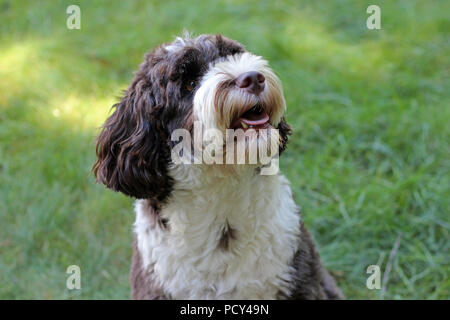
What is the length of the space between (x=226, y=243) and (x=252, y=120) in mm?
598

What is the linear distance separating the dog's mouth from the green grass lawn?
946 millimetres

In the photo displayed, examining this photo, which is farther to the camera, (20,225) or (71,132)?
(71,132)

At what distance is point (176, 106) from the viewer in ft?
7.77

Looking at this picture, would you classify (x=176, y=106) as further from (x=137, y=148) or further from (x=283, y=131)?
(x=283, y=131)

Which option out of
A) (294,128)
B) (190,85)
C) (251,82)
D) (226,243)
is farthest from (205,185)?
(294,128)

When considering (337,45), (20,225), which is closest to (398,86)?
(337,45)

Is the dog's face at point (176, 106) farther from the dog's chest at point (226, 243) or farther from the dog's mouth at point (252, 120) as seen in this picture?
the dog's chest at point (226, 243)

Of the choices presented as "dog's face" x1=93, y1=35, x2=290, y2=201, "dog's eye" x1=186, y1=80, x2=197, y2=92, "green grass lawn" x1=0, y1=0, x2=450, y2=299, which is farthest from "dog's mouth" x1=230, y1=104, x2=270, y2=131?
"green grass lawn" x1=0, y1=0, x2=450, y2=299

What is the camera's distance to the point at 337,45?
491cm

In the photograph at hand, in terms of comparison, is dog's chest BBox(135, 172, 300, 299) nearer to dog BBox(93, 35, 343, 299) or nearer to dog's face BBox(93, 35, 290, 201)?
dog BBox(93, 35, 343, 299)

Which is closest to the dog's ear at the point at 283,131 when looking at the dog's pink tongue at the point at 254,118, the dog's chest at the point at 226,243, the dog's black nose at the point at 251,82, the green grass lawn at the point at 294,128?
the dog's chest at the point at 226,243

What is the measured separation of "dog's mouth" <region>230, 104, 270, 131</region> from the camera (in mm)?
2252

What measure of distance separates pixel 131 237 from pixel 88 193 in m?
0.44
